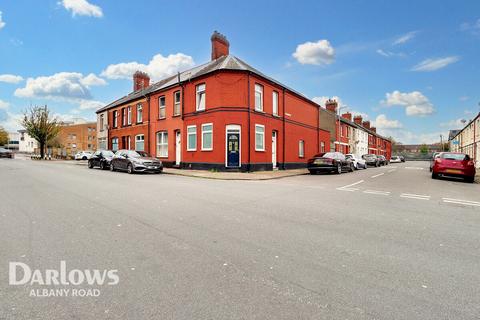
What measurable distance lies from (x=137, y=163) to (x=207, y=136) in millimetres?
5092

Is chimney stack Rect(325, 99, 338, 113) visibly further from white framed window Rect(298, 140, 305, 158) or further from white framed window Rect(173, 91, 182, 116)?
white framed window Rect(173, 91, 182, 116)

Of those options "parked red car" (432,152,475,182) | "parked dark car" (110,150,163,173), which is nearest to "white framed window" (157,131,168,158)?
"parked dark car" (110,150,163,173)

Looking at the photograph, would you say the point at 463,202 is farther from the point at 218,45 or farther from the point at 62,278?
the point at 218,45

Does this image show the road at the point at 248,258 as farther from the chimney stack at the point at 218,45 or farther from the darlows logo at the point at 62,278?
the chimney stack at the point at 218,45

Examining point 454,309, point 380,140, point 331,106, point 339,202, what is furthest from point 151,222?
point 380,140

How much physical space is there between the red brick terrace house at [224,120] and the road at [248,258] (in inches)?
465

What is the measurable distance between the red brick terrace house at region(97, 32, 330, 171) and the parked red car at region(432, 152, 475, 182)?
1045cm

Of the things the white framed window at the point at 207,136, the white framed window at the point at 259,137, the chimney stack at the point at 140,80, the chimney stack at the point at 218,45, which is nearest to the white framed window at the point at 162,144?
the white framed window at the point at 207,136

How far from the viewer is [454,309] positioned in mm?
2428

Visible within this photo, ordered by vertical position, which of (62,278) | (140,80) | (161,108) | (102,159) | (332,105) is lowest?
(62,278)

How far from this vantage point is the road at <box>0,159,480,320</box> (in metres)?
2.44

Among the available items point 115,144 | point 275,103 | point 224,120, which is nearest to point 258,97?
point 275,103

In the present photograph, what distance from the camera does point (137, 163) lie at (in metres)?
16.6

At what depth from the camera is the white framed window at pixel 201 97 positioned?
19828 mm
